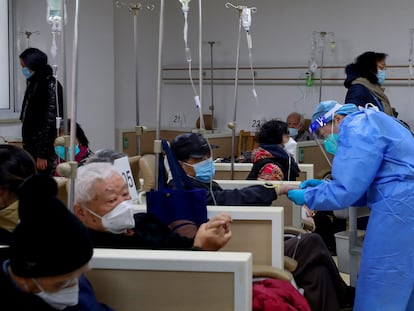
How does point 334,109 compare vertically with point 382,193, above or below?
above

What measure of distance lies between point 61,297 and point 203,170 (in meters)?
1.46

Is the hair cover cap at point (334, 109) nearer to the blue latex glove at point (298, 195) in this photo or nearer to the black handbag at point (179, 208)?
the blue latex glove at point (298, 195)

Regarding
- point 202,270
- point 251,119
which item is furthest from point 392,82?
point 202,270

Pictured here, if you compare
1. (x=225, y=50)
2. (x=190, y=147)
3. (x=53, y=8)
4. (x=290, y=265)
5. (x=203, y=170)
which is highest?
(x=225, y=50)

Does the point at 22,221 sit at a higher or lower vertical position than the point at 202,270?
higher

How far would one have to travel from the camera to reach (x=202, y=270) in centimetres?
168

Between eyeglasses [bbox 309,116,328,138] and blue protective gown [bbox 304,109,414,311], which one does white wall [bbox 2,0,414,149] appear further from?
blue protective gown [bbox 304,109,414,311]

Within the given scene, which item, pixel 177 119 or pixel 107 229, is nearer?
pixel 107 229

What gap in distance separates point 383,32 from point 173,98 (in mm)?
2795

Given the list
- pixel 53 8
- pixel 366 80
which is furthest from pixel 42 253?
pixel 366 80

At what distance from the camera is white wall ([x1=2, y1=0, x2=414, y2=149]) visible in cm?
604

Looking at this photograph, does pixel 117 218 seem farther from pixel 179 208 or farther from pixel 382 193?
pixel 382 193

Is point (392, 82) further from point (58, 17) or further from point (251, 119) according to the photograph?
point (58, 17)

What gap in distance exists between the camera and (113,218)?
2041 millimetres
